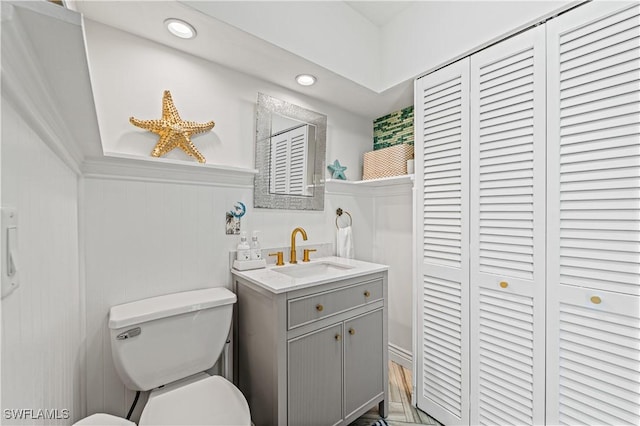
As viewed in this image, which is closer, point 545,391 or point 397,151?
point 545,391

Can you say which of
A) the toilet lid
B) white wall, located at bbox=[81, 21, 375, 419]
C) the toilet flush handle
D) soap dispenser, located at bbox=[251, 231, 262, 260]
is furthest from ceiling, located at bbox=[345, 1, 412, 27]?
the toilet lid

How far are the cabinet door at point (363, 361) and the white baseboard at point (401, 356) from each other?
60cm

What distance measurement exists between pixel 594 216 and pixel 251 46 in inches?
70.3

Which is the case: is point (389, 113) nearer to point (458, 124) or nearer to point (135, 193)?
point (458, 124)

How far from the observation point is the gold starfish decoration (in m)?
1.42

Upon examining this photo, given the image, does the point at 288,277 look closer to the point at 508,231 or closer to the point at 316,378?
the point at 316,378

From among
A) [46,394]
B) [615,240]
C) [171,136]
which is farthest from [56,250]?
[615,240]

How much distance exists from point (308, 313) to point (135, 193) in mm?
1051

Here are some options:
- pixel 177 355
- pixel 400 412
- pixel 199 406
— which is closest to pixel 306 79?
pixel 177 355

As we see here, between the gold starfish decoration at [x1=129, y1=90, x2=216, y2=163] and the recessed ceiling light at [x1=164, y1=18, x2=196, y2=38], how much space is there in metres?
0.29

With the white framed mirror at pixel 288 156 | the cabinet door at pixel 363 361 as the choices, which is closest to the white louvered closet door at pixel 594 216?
the cabinet door at pixel 363 361

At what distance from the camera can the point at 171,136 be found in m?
1.46

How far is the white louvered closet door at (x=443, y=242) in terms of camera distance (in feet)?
5.07

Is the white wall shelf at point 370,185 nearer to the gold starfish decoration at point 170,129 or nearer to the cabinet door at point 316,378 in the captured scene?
the gold starfish decoration at point 170,129
